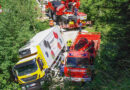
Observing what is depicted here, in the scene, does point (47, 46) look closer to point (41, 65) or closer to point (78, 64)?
point (41, 65)

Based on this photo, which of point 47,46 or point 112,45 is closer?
point 112,45

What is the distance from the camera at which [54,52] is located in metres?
10.8

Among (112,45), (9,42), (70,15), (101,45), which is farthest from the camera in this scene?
(70,15)

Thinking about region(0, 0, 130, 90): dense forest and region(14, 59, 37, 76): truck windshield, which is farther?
region(14, 59, 37, 76): truck windshield

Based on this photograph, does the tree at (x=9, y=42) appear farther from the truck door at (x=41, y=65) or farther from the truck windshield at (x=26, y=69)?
the truck door at (x=41, y=65)

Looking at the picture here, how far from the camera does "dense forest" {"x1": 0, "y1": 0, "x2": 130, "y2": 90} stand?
497 cm

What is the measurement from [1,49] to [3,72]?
145 centimetres

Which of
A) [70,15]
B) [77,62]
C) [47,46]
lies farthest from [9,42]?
[70,15]

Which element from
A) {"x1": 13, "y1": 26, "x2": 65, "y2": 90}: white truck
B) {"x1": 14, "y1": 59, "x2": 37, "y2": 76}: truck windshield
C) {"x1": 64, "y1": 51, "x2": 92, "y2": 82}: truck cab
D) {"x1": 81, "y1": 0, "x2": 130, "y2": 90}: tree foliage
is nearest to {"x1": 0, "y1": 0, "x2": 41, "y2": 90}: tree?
{"x1": 13, "y1": 26, "x2": 65, "y2": 90}: white truck

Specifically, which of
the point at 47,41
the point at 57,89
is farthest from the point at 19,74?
the point at 57,89

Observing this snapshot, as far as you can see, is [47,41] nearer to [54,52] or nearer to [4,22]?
[54,52]

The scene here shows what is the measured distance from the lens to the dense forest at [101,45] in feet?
16.3

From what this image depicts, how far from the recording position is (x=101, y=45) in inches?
311

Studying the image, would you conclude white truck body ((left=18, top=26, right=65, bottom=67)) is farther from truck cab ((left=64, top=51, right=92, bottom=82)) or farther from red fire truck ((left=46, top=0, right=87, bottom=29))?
red fire truck ((left=46, top=0, right=87, bottom=29))
